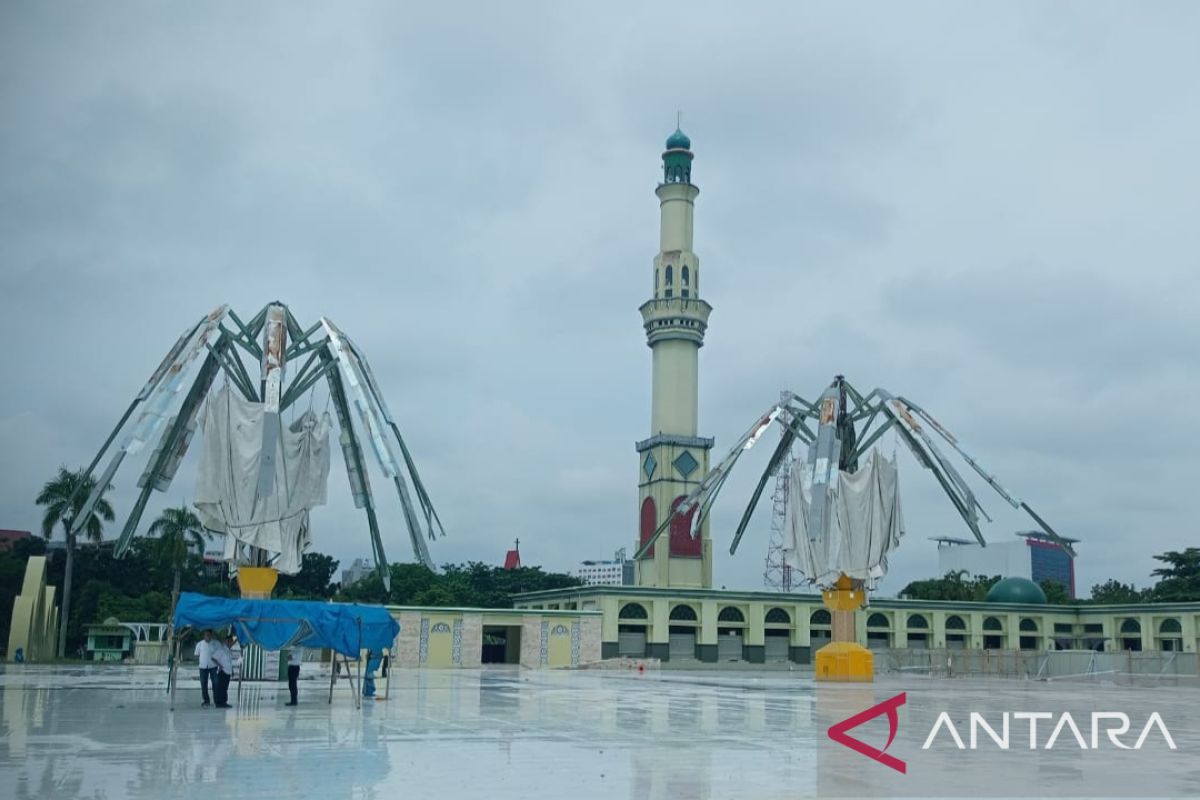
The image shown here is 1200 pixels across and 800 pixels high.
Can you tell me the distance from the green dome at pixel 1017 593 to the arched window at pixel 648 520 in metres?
30.3

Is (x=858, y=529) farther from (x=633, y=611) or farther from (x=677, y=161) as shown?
(x=677, y=161)

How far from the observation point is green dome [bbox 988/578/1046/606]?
94.8 meters

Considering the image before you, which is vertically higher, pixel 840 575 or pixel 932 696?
pixel 840 575

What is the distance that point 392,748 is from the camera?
16438mm

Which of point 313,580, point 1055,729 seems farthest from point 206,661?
point 313,580

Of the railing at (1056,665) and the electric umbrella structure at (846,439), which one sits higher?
the electric umbrella structure at (846,439)

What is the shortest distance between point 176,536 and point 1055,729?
66.9 metres

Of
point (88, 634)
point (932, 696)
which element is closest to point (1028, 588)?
point (932, 696)

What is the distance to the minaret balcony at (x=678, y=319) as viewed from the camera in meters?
106

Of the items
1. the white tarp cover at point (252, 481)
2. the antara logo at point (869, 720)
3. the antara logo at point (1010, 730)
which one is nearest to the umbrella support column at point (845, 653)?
the antara logo at point (869, 720)

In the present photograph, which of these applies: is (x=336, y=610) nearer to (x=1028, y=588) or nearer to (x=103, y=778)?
(x=103, y=778)

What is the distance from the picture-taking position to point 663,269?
108 m

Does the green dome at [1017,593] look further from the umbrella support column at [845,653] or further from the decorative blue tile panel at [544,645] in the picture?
the umbrella support column at [845,653]

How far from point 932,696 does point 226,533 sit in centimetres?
2127
